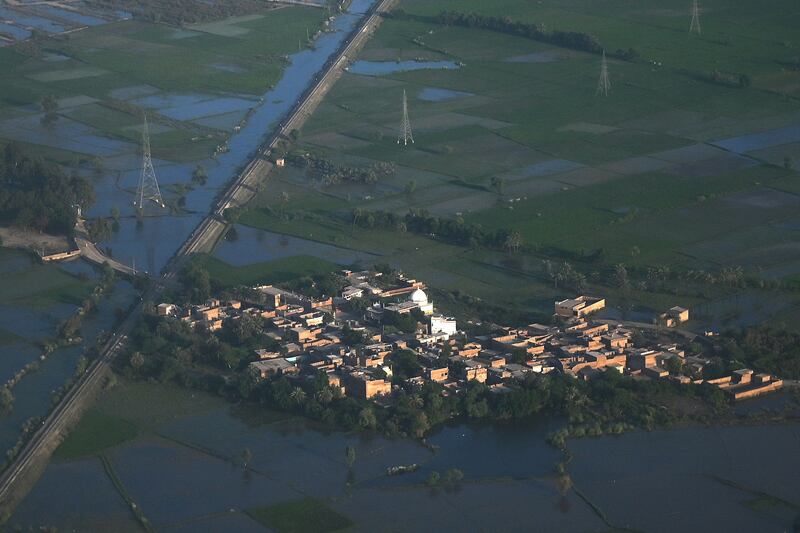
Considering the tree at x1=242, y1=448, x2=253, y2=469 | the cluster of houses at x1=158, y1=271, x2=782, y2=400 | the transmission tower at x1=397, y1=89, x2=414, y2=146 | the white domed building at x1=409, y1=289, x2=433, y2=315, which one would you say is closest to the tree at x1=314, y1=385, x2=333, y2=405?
the cluster of houses at x1=158, y1=271, x2=782, y2=400

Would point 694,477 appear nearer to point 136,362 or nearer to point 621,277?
point 621,277

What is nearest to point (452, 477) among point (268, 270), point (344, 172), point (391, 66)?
point (268, 270)

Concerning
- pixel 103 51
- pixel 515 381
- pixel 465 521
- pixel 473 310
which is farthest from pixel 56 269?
pixel 103 51

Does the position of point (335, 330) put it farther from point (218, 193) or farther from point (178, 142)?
point (178, 142)

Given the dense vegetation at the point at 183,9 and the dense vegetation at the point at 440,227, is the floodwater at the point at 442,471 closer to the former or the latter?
the dense vegetation at the point at 440,227

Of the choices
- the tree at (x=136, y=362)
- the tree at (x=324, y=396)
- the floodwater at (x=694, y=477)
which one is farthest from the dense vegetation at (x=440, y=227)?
the floodwater at (x=694, y=477)

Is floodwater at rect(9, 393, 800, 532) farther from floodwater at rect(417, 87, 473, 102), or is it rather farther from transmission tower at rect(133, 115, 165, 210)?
floodwater at rect(417, 87, 473, 102)
